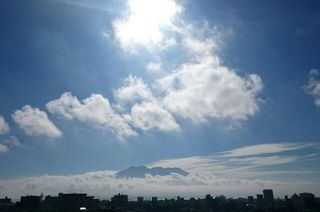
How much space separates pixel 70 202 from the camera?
198 meters

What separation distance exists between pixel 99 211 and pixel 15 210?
271ft

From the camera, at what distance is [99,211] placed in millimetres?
148000

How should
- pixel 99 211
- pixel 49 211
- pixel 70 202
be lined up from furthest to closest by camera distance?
1. pixel 70 202
2. pixel 49 211
3. pixel 99 211

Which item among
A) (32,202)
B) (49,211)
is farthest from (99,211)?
(32,202)

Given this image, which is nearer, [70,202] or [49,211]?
[49,211]

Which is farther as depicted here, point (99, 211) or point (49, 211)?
point (49, 211)

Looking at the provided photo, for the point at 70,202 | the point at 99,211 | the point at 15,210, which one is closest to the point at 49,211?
the point at 70,202

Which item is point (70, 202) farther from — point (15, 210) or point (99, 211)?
point (99, 211)

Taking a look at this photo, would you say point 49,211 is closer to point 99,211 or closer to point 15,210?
point 15,210

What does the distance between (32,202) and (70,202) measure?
24324 mm

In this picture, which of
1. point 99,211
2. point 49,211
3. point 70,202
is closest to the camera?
point 99,211

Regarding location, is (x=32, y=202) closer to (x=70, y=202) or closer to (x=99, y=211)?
(x=70, y=202)

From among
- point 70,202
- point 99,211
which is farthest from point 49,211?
point 99,211

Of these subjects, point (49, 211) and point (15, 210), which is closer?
point (49, 211)
